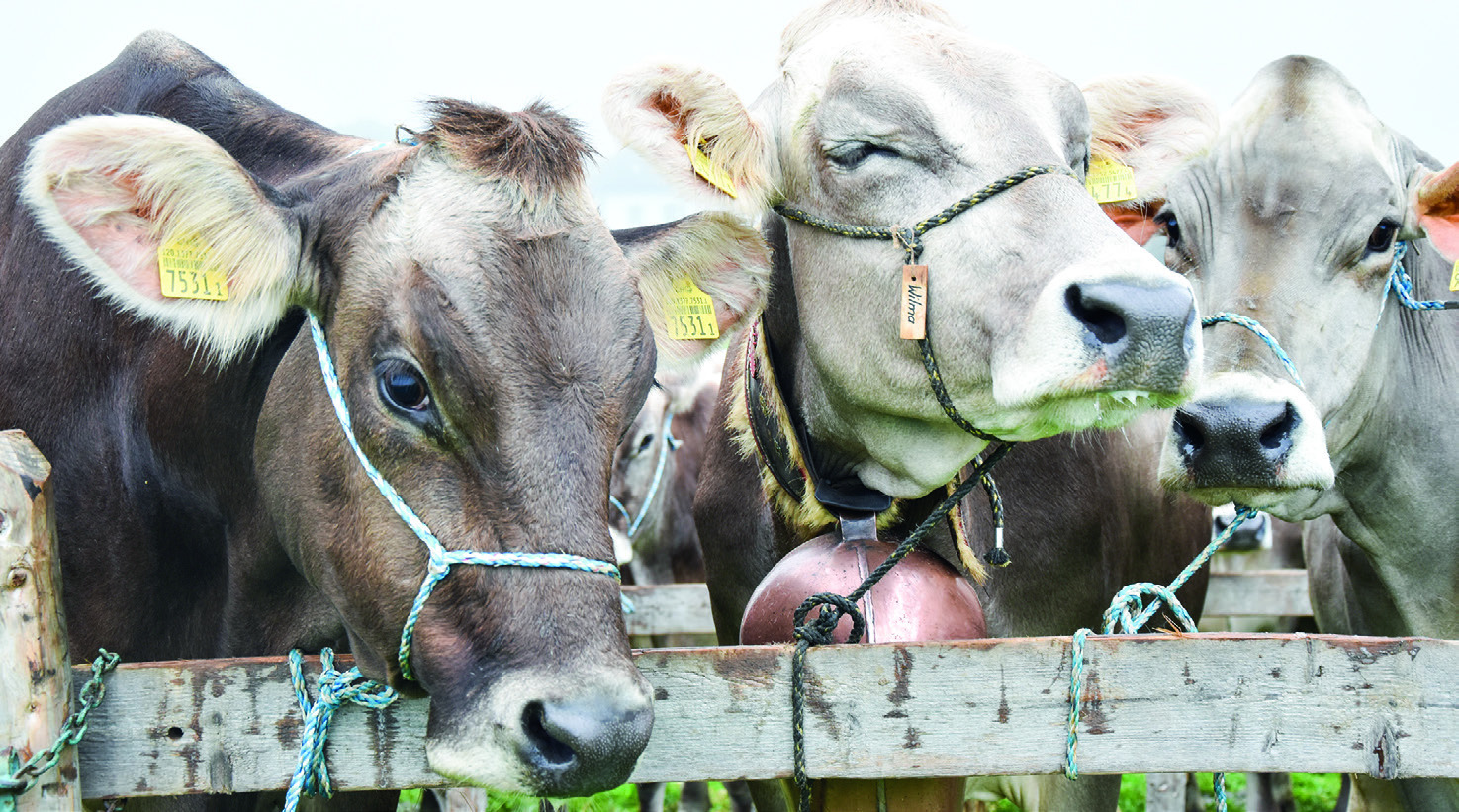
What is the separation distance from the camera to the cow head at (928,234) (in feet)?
7.61

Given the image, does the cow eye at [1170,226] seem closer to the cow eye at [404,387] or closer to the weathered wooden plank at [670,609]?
the cow eye at [404,387]

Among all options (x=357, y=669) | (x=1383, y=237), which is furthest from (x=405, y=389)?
(x=1383, y=237)

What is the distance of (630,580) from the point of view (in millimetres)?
9758

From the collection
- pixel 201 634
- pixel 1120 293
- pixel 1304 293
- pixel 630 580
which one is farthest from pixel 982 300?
pixel 630 580

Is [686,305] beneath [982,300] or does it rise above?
beneath

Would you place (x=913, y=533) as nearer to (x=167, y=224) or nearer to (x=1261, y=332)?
(x=1261, y=332)

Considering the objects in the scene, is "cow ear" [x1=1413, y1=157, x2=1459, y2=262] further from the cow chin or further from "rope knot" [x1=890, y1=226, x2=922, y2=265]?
the cow chin

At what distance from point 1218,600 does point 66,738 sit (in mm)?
5463

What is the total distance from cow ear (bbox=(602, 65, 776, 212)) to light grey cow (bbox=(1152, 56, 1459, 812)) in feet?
4.41

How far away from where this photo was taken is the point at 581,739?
1976mm

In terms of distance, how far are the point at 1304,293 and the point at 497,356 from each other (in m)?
2.45

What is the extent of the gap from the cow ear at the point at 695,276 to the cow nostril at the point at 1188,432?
3.79ft

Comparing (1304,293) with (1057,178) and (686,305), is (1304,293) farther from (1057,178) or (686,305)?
(686,305)

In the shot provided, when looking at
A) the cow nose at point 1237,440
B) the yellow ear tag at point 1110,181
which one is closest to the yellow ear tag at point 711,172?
the yellow ear tag at point 1110,181
